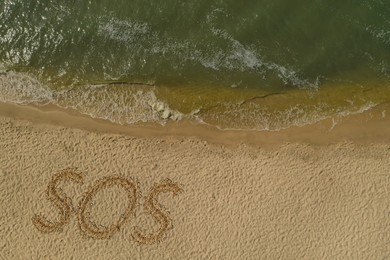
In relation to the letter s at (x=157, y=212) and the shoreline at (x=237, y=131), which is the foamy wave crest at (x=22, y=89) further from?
the letter s at (x=157, y=212)

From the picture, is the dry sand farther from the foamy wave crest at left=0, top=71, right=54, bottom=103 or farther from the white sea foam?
the white sea foam

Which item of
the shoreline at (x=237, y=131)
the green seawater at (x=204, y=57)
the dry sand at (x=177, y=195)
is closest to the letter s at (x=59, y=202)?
the dry sand at (x=177, y=195)

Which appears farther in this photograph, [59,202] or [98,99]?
[98,99]

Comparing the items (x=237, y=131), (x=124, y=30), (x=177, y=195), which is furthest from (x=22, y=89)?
(x=237, y=131)

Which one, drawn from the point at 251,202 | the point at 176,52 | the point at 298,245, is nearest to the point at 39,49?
the point at 176,52

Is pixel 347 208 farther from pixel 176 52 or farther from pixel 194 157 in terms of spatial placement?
pixel 176 52

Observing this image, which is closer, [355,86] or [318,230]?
[318,230]

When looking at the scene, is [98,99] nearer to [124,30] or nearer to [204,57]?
[124,30]
